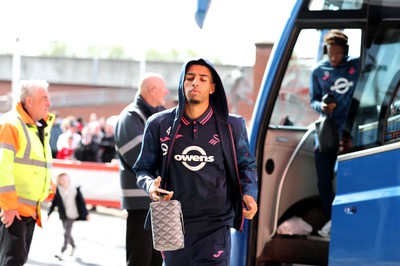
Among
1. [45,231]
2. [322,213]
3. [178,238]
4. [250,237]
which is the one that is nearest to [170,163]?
[178,238]

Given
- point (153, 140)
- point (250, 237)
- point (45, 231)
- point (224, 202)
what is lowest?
point (45, 231)

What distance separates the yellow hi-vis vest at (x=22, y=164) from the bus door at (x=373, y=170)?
223cm

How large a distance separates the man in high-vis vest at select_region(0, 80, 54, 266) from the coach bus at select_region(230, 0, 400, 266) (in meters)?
1.57

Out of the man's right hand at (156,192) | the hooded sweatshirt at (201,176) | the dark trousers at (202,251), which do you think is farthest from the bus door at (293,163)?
the man's right hand at (156,192)

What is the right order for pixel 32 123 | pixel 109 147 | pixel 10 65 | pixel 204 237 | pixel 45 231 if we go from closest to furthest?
pixel 204 237 → pixel 32 123 → pixel 45 231 → pixel 109 147 → pixel 10 65

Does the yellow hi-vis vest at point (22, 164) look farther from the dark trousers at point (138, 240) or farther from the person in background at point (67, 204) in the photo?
the person in background at point (67, 204)

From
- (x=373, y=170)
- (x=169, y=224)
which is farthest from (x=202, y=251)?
(x=373, y=170)

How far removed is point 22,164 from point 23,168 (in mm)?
31

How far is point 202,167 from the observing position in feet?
15.8

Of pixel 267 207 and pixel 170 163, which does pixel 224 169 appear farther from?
pixel 267 207

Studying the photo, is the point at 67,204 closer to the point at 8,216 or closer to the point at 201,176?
the point at 8,216

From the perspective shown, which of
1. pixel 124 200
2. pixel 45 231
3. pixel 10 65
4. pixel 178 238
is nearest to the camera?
pixel 178 238

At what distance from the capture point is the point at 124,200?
6633 mm

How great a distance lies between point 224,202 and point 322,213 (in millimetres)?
2336
